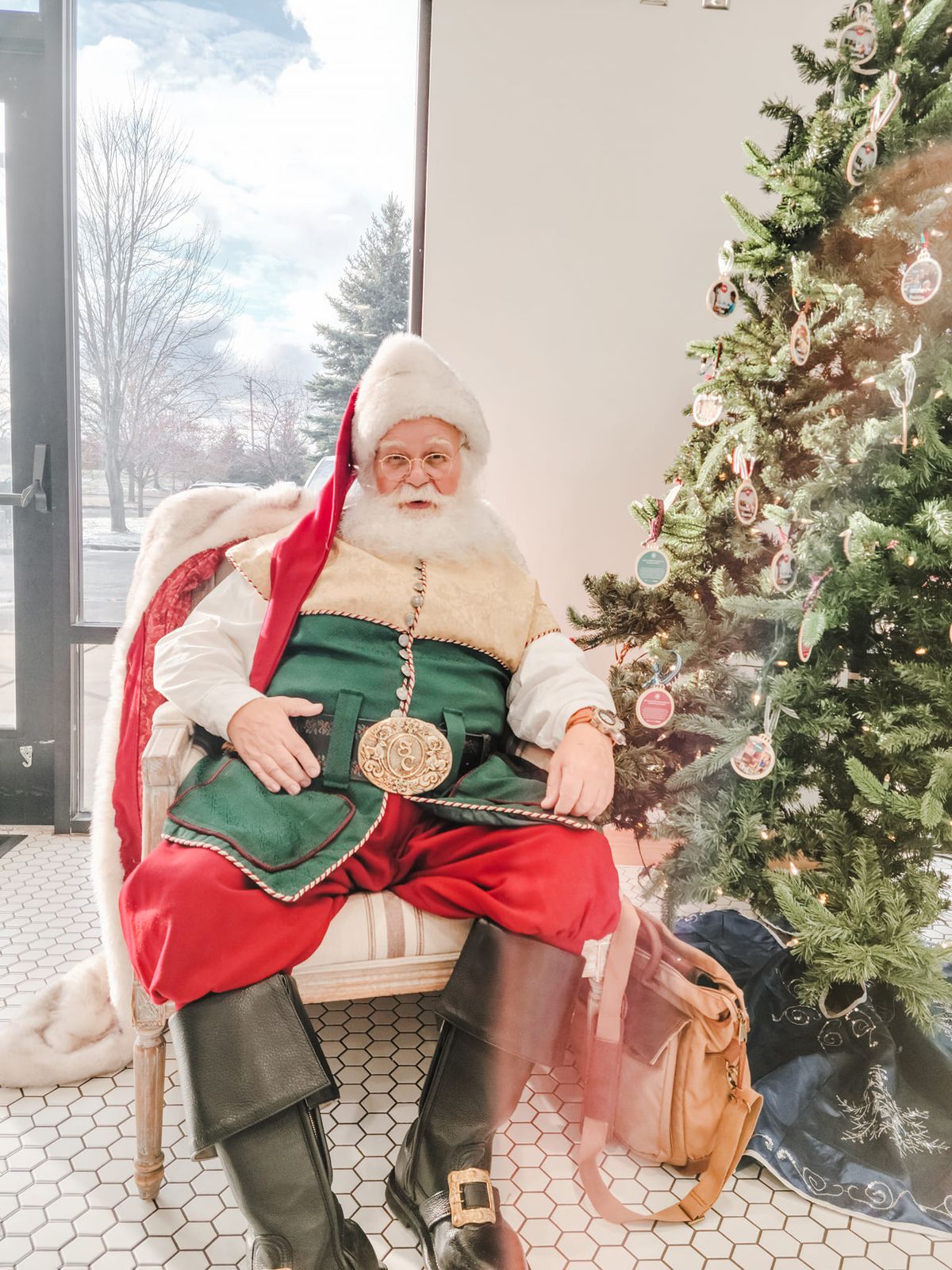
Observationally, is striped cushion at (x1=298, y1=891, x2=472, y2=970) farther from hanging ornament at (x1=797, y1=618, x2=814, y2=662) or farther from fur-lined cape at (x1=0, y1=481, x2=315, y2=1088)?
hanging ornament at (x1=797, y1=618, x2=814, y2=662)

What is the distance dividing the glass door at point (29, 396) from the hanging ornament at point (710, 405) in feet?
5.79

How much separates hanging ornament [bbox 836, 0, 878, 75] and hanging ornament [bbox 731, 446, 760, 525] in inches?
27.7

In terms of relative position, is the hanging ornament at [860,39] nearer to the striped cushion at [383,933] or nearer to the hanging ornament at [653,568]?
the hanging ornament at [653,568]

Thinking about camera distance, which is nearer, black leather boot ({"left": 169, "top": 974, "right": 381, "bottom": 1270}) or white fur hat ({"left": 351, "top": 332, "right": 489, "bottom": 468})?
black leather boot ({"left": 169, "top": 974, "right": 381, "bottom": 1270})

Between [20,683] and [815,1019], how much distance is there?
7.59ft

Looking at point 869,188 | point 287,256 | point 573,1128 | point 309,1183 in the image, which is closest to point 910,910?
point 573,1128

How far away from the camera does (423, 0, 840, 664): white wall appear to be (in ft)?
7.34

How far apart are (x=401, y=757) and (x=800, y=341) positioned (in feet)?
3.42

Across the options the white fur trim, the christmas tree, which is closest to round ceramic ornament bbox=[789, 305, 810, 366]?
the christmas tree

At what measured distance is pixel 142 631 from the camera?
5.41 ft

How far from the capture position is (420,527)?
1579 millimetres

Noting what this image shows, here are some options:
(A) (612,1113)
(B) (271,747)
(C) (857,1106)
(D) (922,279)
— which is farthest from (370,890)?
(D) (922,279)

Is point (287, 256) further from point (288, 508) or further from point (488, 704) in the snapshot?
point (488, 704)

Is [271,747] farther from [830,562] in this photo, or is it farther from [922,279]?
[922,279]
